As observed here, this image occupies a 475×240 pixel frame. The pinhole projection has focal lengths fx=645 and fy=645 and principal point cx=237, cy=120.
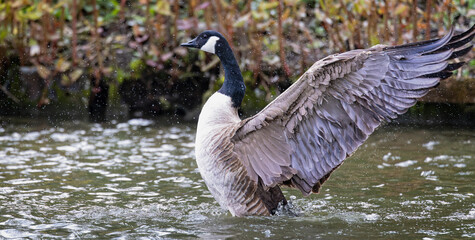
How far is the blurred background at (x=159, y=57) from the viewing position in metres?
10.8

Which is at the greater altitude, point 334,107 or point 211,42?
point 211,42

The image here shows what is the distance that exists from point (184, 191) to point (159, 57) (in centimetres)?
515

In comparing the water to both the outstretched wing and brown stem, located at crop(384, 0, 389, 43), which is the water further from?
brown stem, located at crop(384, 0, 389, 43)

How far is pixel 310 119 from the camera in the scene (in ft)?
17.4

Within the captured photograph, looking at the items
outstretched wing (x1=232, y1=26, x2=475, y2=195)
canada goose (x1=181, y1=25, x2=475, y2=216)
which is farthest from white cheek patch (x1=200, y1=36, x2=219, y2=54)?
outstretched wing (x1=232, y1=26, x2=475, y2=195)

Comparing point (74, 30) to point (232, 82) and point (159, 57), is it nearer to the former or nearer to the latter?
point (159, 57)

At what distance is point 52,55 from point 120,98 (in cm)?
147

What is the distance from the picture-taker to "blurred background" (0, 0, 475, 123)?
35.4ft

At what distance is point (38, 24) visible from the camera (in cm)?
1221

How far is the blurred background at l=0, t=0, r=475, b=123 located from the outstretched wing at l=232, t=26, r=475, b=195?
5076 mm

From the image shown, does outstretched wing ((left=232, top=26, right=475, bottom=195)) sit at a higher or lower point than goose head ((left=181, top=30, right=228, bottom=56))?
lower

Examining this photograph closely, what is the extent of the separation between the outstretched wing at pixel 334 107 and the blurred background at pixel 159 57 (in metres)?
5.08

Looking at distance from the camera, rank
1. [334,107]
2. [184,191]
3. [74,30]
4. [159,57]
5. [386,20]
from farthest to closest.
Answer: [159,57] → [74,30] → [386,20] → [184,191] → [334,107]

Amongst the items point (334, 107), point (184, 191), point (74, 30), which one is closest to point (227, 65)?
point (334, 107)
